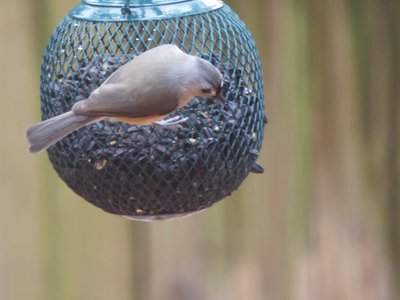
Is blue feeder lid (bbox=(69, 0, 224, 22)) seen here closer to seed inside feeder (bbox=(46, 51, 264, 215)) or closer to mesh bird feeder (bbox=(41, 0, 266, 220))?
mesh bird feeder (bbox=(41, 0, 266, 220))

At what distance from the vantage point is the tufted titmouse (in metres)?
2.01

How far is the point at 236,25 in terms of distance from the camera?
7.24 feet

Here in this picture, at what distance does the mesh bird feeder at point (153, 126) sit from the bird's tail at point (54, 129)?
0.12 m

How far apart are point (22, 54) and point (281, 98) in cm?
75

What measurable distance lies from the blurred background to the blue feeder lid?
68 centimetres

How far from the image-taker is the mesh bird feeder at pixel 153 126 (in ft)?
6.96

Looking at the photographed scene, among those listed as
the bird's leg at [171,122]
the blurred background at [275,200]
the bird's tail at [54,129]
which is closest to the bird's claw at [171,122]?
the bird's leg at [171,122]

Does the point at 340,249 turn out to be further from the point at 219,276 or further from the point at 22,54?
the point at 22,54

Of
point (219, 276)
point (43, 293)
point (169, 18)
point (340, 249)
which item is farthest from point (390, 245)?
point (169, 18)

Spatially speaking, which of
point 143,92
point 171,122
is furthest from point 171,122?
point 143,92

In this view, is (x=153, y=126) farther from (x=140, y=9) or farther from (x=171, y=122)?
(x=140, y=9)

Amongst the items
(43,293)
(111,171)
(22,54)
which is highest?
(22,54)

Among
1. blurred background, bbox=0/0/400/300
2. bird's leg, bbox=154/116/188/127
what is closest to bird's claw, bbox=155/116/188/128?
bird's leg, bbox=154/116/188/127

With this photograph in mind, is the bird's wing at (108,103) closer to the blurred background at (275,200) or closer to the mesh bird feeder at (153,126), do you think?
the mesh bird feeder at (153,126)
